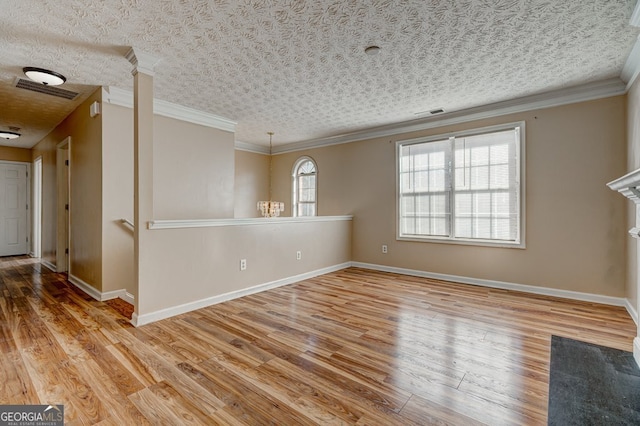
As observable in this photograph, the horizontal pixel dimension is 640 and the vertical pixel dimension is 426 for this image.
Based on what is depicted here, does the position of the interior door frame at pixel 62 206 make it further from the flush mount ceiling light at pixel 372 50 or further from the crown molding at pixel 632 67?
the crown molding at pixel 632 67

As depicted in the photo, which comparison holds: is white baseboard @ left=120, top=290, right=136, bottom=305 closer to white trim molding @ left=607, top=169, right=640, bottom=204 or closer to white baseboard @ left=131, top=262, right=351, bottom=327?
white baseboard @ left=131, top=262, right=351, bottom=327

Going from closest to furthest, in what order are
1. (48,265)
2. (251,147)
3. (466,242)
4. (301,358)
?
1. (301,358)
2. (466,242)
3. (48,265)
4. (251,147)

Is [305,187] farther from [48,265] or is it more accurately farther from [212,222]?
[48,265]

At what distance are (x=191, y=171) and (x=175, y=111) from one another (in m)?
0.85

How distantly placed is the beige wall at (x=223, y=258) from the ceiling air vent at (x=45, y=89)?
2.39m

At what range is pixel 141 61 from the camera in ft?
9.28

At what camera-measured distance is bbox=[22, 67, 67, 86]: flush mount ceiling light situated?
3.03 metres

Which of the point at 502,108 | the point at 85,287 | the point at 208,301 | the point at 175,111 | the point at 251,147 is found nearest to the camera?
the point at 208,301

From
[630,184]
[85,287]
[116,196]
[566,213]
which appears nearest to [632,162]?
[566,213]

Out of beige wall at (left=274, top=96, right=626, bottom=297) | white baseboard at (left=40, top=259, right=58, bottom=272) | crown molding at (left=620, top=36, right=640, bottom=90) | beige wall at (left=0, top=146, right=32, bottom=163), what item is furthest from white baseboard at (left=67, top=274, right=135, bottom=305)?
crown molding at (left=620, top=36, right=640, bottom=90)

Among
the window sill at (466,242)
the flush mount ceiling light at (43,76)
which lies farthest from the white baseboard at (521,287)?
the flush mount ceiling light at (43,76)

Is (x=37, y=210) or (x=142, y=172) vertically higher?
(x=142, y=172)

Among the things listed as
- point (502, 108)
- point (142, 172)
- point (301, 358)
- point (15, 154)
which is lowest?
point (301, 358)

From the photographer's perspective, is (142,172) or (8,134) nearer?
(142,172)
